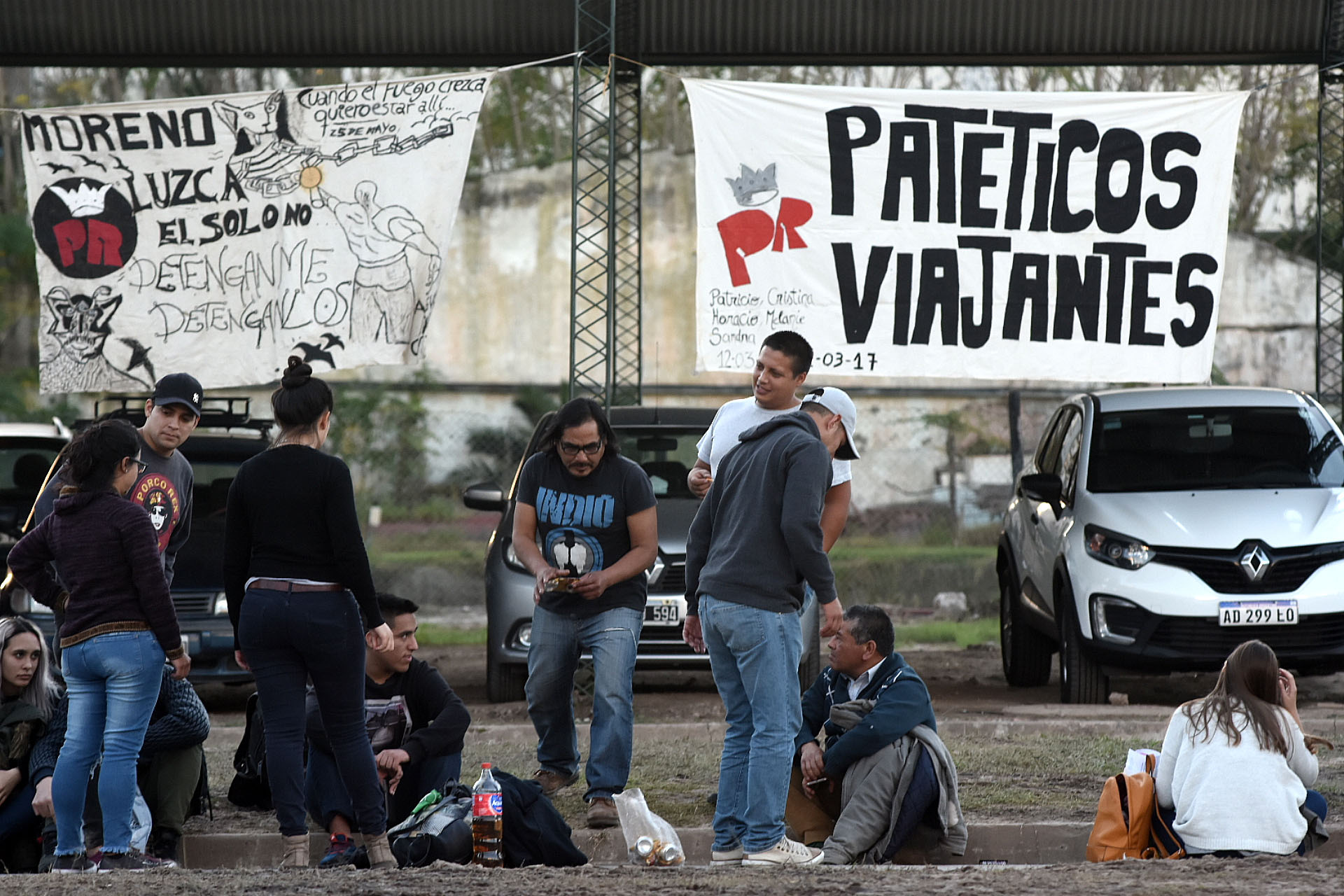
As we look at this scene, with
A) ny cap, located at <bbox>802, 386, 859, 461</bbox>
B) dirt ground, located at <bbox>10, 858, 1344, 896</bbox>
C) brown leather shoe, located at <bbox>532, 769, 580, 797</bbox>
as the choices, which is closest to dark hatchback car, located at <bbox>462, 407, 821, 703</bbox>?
brown leather shoe, located at <bbox>532, 769, 580, 797</bbox>

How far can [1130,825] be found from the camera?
5.58 metres

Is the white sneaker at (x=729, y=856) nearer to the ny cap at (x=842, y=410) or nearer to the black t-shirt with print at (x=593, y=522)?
the black t-shirt with print at (x=593, y=522)

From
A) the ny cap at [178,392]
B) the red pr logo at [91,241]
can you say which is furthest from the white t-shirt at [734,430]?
the red pr logo at [91,241]

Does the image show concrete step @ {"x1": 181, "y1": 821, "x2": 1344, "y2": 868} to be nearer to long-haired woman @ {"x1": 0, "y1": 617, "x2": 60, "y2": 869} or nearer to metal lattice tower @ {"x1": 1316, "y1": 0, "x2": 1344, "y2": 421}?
long-haired woman @ {"x1": 0, "y1": 617, "x2": 60, "y2": 869}

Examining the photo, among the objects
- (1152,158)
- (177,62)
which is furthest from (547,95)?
(1152,158)

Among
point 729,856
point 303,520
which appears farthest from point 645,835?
point 303,520

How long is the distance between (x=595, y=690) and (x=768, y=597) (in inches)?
54.2

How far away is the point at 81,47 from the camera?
472 inches

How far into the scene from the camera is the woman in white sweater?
5.40 meters

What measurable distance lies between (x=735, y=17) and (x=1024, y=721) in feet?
19.3

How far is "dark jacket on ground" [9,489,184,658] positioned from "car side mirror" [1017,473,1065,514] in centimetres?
571

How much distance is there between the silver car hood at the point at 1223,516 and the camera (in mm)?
9094

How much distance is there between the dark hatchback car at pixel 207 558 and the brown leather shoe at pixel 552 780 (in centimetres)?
285

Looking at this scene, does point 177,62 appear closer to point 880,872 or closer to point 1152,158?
point 1152,158
